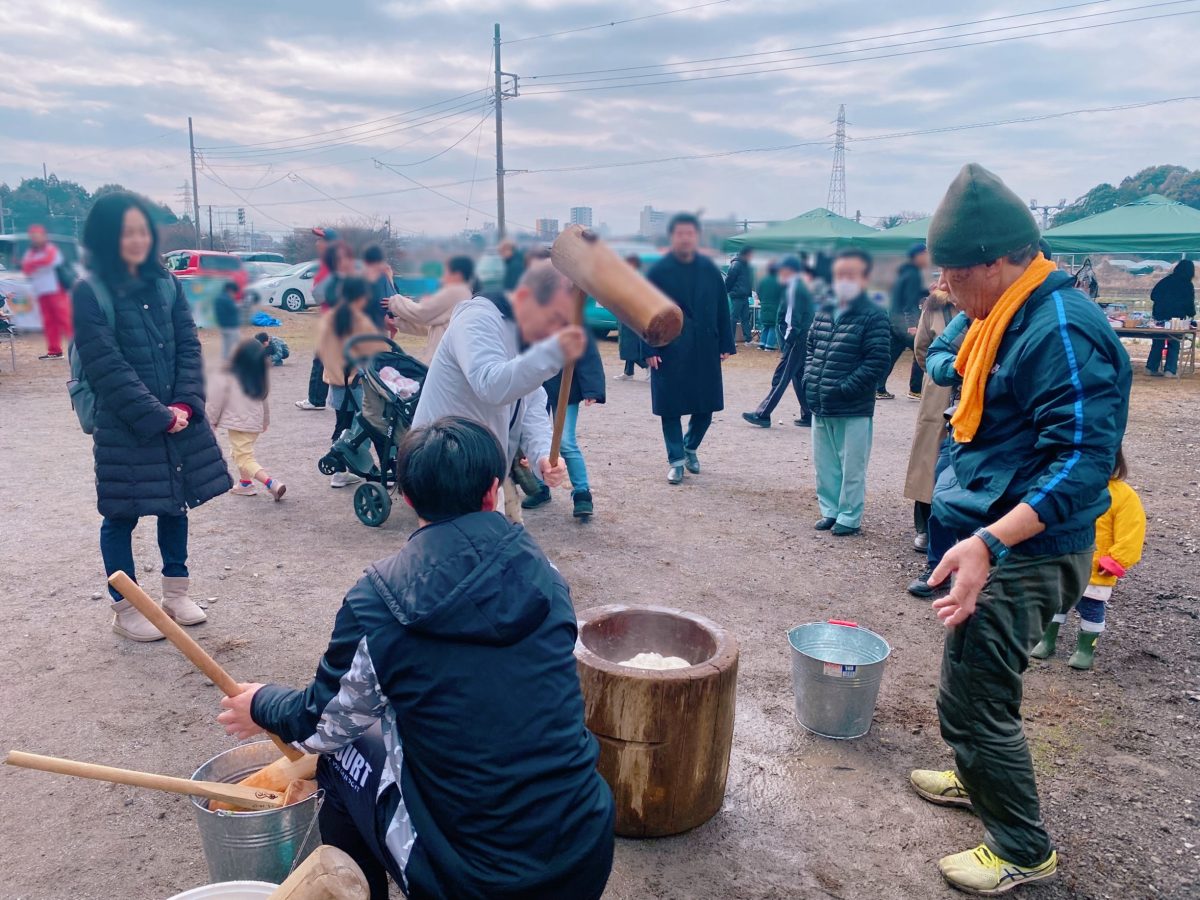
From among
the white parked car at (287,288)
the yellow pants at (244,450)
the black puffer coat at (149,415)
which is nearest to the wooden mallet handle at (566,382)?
the white parked car at (287,288)

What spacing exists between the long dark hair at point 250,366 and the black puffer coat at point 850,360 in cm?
450

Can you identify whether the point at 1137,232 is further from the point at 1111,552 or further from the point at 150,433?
the point at 150,433

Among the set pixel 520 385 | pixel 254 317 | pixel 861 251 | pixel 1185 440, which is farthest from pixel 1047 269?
pixel 1185 440

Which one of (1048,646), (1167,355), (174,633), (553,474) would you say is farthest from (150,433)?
(1167,355)

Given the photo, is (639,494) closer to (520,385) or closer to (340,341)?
(520,385)

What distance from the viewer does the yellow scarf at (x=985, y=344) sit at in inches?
91.7

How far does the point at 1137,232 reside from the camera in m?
13.3

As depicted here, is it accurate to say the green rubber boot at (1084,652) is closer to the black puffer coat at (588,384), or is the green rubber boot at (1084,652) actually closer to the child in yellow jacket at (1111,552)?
the child in yellow jacket at (1111,552)

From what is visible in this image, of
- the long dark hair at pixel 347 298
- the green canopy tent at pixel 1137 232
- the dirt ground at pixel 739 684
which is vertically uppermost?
the green canopy tent at pixel 1137 232

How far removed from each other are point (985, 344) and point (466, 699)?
5.65 feet

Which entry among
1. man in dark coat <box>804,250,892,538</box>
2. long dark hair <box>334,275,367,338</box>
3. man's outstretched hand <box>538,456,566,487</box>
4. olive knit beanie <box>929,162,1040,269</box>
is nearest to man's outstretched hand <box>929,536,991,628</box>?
olive knit beanie <box>929,162,1040,269</box>

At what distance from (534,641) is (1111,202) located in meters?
18.0

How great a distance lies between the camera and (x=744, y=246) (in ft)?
5.36

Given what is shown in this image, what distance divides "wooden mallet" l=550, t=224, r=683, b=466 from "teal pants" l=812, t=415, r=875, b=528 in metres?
4.58
